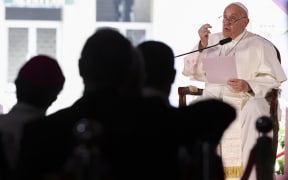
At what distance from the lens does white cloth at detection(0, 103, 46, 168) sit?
15.1ft

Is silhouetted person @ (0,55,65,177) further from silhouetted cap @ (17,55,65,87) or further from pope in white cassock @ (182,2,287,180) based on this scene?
pope in white cassock @ (182,2,287,180)

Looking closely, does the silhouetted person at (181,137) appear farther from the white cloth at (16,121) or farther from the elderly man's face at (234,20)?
the elderly man's face at (234,20)

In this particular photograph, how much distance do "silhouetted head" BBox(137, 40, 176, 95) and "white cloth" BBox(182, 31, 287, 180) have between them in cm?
407

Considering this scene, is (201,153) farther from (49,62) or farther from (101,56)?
(49,62)

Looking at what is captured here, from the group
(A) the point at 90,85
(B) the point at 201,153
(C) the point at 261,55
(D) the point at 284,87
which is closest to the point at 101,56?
(A) the point at 90,85

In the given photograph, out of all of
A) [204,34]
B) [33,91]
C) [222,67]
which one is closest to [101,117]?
[33,91]

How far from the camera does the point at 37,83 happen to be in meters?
4.83

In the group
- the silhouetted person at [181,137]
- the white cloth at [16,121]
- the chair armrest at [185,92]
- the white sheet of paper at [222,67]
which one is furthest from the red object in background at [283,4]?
Result: the silhouetted person at [181,137]

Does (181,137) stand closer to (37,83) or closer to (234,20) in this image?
(37,83)

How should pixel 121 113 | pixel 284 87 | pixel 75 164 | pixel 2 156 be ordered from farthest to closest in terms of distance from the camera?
pixel 284 87 → pixel 2 156 → pixel 121 113 → pixel 75 164

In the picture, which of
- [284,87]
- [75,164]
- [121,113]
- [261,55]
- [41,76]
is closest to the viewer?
[75,164]

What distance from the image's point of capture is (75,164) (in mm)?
3379

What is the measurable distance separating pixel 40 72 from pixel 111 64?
1.15 metres

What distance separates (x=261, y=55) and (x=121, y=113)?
555 cm
